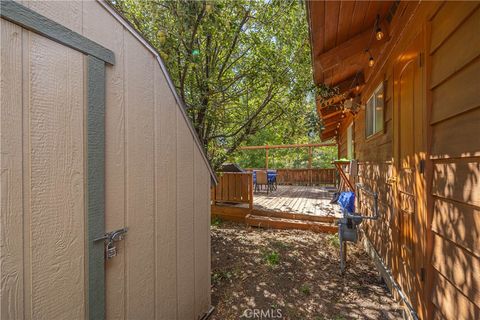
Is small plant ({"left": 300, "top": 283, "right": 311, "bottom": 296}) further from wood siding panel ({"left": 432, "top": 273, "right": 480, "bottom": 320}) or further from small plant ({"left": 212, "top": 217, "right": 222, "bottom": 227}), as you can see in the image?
small plant ({"left": 212, "top": 217, "right": 222, "bottom": 227})

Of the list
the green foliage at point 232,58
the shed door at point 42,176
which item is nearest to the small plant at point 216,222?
the green foliage at point 232,58

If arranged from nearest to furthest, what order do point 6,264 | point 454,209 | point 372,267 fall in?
point 6,264
point 454,209
point 372,267

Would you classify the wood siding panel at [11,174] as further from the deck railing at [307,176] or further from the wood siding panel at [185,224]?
the deck railing at [307,176]

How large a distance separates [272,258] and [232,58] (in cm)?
391

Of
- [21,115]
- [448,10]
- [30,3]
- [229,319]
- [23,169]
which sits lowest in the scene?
[229,319]

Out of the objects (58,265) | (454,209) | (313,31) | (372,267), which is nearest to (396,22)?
(313,31)

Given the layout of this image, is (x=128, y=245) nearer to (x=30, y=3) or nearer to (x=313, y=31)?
(x=30, y=3)

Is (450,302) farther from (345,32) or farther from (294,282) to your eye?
(345,32)

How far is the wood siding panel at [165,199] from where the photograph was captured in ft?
Answer: 5.64

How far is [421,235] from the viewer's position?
6.21 feet

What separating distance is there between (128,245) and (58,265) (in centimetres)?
43

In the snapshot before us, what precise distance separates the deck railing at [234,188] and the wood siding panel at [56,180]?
4.97 meters

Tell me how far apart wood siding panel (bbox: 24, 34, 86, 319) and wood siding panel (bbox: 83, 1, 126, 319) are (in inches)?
6.5

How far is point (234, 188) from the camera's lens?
632cm
